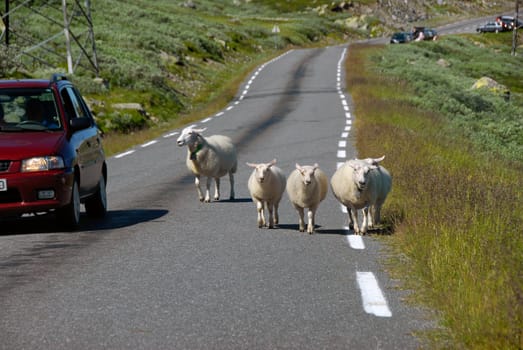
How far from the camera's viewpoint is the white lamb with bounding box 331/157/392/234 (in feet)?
34.4

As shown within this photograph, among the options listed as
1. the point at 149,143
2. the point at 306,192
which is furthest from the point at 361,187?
the point at 149,143

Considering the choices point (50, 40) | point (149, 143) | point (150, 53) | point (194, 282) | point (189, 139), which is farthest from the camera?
point (150, 53)

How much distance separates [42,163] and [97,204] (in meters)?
2.05

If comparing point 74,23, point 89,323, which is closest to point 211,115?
point 74,23

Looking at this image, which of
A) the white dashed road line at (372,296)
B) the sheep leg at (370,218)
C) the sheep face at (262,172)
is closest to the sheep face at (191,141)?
the sheep face at (262,172)

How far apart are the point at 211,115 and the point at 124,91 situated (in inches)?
211

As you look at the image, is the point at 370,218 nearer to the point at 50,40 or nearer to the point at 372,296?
the point at 372,296

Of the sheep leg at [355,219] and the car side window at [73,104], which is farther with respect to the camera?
the car side window at [73,104]

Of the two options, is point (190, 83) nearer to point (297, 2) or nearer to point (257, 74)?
point (257, 74)

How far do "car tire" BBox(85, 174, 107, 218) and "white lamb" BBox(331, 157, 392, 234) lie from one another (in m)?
3.57

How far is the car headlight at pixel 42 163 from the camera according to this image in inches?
425

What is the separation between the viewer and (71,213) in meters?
11.3

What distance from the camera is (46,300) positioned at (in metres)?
7.30

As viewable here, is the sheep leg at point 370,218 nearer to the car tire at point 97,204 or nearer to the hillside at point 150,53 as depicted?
the car tire at point 97,204
